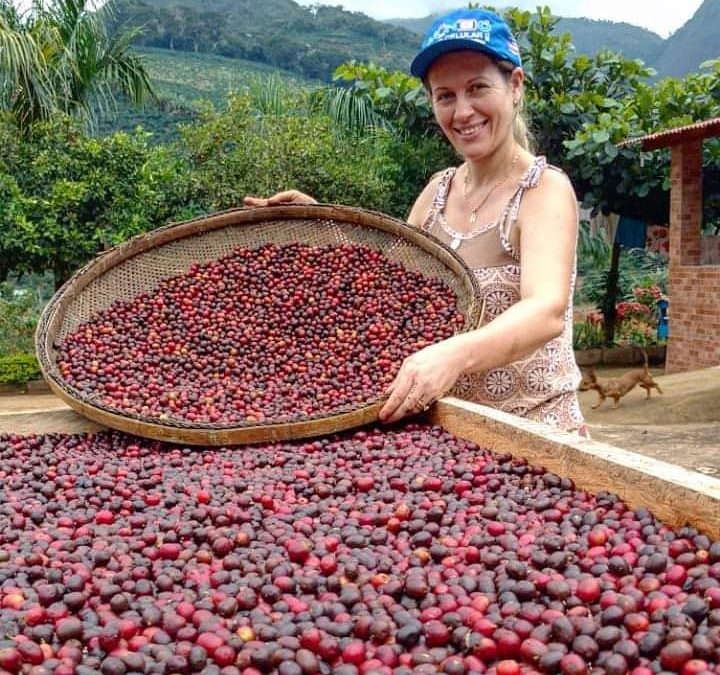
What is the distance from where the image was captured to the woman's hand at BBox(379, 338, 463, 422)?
2451 millimetres

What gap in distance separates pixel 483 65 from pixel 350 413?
1.19 metres

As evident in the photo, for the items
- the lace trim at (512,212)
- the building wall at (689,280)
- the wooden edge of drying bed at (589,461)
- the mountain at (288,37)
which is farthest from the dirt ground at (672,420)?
the mountain at (288,37)

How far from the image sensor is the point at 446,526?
2.00m

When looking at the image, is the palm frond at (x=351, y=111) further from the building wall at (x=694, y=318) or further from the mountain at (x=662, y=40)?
the mountain at (x=662, y=40)

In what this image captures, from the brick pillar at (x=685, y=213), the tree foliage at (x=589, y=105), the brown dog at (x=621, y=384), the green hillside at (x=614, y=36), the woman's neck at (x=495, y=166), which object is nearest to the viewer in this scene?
the woman's neck at (x=495, y=166)

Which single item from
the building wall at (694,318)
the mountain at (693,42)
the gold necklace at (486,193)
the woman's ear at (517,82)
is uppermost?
the mountain at (693,42)

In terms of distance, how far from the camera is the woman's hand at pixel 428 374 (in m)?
2.45

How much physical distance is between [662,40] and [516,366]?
85.1 metres

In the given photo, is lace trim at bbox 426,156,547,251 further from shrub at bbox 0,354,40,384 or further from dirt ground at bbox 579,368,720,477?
shrub at bbox 0,354,40,384

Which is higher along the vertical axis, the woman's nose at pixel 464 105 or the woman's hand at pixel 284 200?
the woman's nose at pixel 464 105

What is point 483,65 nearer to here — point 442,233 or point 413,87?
point 442,233

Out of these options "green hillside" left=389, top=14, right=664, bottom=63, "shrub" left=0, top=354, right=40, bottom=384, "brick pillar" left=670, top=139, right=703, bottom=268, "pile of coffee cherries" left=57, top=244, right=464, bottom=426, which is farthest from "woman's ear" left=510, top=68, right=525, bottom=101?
"green hillside" left=389, top=14, right=664, bottom=63

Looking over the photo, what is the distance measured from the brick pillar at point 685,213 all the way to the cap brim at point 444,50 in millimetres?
9948

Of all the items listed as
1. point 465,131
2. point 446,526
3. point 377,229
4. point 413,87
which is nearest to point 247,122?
point 413,87
